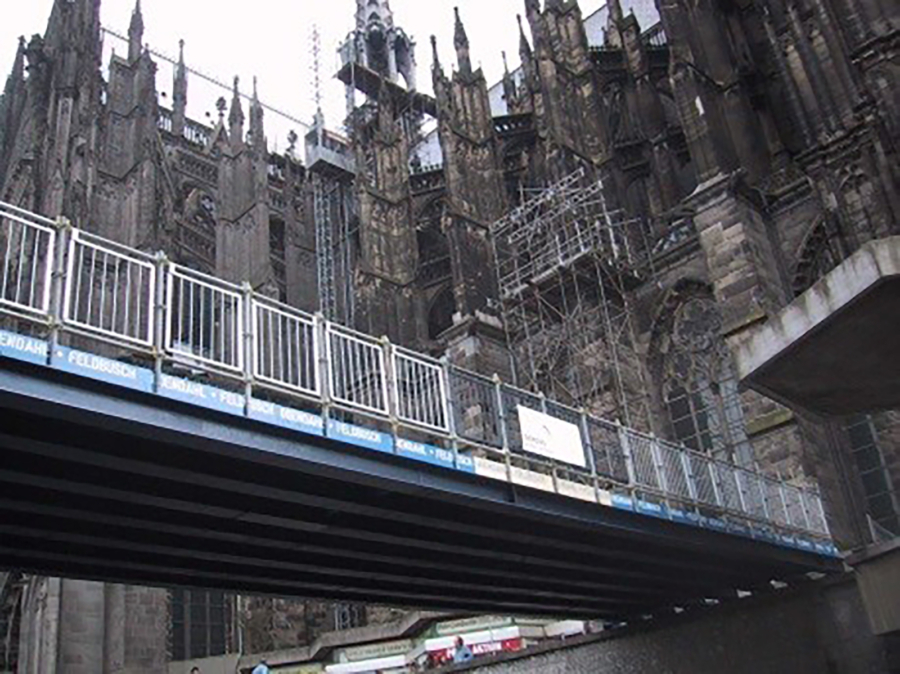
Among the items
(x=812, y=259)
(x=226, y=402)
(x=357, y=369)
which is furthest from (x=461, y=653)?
(x=226, y=402)

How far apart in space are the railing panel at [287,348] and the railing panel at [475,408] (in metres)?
1.84

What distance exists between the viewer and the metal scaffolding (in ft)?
81.6

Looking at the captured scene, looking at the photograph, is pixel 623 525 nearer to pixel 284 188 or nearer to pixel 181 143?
pixel 284 188

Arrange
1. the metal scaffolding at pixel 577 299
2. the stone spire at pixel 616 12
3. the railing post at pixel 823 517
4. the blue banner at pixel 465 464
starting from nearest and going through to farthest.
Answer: the blue banner at pixel 465 464
the railing post at pixel 823 517
the metal scaffolding at pixel 577 299
the stone spire at pixel 616 12

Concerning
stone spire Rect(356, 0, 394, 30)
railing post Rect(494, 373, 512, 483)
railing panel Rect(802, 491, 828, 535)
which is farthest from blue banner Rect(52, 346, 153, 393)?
stone spire Rect(356, 0, 394, 30)

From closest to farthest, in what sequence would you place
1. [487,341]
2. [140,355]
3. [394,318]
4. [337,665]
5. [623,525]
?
1. [140,355]
2. [623,525]
3. [337,665]
4. [487,341]
5. [394,318]

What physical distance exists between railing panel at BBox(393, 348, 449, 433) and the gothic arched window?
1232cm

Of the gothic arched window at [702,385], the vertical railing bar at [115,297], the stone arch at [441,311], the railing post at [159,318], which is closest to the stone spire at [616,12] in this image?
the stone arch at [441,311]

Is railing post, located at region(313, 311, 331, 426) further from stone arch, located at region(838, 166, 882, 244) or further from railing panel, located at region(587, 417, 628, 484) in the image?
stone arch, located at region(838, 166, 882, 244)

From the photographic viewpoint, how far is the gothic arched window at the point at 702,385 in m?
23.3

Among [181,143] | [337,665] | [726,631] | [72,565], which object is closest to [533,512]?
[72,565]

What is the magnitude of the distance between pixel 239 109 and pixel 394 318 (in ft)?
41.8

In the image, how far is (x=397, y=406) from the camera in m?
10.6

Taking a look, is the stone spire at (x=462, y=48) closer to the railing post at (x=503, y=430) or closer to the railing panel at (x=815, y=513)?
the railing panel at (x=815, y=513)
